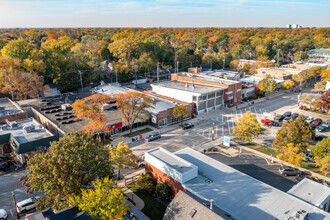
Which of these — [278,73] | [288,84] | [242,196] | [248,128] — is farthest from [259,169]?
[278,73]

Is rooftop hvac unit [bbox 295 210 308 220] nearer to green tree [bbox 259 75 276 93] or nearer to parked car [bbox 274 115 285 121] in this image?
parked car [bbox 274 115 285 121]

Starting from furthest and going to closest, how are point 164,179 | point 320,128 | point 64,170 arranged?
point 320,128
point 164,179
point 64,170

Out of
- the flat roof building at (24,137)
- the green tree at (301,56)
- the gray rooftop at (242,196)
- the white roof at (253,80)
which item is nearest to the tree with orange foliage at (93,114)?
the flat roof building at (24,137)

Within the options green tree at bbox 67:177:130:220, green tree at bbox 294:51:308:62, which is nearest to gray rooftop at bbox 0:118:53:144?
green tree at bbox 67:177:130:220

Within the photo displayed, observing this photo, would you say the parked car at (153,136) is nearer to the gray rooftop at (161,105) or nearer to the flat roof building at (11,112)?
the gray rooftop at (161,105)

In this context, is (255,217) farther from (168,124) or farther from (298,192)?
(168,124)

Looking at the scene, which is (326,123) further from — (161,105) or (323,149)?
(161,105)

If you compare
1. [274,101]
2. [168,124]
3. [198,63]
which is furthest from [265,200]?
[198,63]
